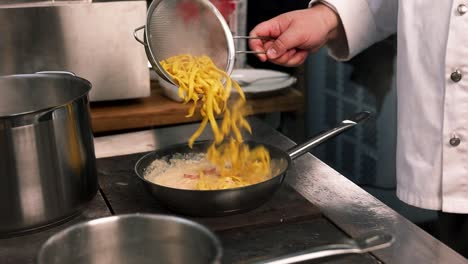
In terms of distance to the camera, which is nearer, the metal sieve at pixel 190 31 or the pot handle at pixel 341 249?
the pot handle at pixel 341 249

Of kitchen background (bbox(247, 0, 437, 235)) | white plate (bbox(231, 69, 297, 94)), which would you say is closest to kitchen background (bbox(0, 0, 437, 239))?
kitchen background (bbox(247, 0, 437, 235))

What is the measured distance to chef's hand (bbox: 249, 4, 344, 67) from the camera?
147 cm

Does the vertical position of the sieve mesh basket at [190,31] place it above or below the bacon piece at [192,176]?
above

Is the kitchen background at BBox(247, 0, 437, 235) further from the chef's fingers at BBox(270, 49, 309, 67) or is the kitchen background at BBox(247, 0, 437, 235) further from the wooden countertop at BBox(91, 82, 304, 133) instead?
the chef's fingers at BBox(270, 49, 309, 67)

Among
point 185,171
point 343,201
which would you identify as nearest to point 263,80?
point 185,171

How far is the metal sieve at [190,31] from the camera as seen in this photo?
1.44 meters

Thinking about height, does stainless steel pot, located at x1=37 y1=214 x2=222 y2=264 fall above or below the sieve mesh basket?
below

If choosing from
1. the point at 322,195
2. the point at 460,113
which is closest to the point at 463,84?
the point at 460,113

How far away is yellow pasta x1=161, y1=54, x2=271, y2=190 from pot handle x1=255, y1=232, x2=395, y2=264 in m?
0.38

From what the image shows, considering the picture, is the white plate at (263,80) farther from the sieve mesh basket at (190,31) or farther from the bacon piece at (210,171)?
the bacon piece at (210,171)

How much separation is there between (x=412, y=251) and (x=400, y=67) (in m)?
0.52

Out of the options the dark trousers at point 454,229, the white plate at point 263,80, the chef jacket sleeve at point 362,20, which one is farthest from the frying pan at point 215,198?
the white plate at point 263,80

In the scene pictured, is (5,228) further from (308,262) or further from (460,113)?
(460,113)

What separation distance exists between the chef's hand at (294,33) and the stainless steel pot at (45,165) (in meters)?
0.46
